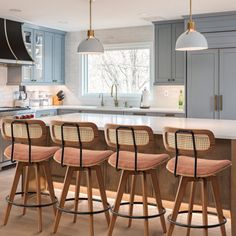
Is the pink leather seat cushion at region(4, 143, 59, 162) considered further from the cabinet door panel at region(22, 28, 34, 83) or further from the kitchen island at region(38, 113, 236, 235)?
the cabinet door panel at region(22, 28, 34, 83)

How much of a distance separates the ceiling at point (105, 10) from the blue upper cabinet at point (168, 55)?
24 centimetres

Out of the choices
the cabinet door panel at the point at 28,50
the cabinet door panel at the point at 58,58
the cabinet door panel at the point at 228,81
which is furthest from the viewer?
the cabinet door panel at the point at 58,58

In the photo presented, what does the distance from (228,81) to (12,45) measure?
3.46m

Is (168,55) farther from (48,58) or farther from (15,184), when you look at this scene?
(15,184)

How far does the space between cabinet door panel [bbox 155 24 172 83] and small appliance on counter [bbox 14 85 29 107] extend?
2422 mm

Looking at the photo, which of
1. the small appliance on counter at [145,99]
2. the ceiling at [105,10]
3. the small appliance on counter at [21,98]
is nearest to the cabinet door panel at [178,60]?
the ceiling at [105,10]

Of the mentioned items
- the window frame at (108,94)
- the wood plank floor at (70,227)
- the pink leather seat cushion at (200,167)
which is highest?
the window frame at (108,94)

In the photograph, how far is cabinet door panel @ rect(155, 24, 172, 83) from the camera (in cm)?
647

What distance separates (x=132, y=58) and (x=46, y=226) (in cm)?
444

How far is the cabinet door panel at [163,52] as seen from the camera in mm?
6469

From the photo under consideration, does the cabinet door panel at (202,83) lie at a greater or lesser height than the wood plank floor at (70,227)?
greater

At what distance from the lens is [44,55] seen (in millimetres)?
7234

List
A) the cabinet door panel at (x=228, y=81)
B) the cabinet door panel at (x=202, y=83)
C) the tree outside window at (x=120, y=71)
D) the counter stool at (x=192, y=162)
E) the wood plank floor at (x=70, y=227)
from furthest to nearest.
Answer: the tree outside window at (x=120, y=71)
the cabinet door panel at (x=202, y=83)
the cabinet door panel at (x=228, y=81)
the wood plank floor at (x=70, y=227)
the counter stool at (x=192, y=162)

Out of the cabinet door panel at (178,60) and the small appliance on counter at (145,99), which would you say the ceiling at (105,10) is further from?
the small appliance on counter at (145,99)
